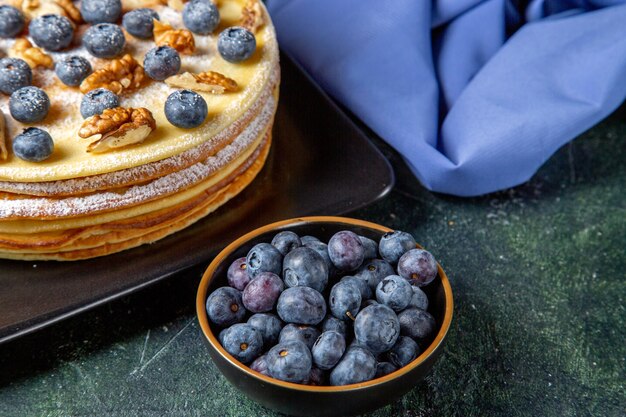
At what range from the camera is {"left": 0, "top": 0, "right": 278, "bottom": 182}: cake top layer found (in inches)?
49.9

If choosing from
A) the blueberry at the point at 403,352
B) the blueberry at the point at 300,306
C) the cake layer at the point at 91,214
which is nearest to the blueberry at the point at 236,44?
the cake layer at the point at 91,214

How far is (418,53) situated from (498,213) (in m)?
0.44

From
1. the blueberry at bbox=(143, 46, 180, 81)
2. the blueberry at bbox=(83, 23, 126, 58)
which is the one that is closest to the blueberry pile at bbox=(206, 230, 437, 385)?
the blueberry at bbox=(143, 46, 180, 81)

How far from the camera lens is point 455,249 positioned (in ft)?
5.11

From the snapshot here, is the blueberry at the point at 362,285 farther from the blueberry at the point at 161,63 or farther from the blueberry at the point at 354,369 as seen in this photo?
the blueberry at the point at 161,63

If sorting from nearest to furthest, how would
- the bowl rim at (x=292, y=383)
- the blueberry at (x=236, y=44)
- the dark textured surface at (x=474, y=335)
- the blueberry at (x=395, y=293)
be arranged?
the bowl rim at (x=292, y=383) < the blueberry at (x=395, y=293) < the dark textured surface at (x=474, y=335) < the blueberry at (x=236, y=44)

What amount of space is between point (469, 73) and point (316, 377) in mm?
1028

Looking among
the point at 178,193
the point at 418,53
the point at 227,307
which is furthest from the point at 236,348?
the point at 418,53

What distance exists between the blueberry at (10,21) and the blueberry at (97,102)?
306 mm

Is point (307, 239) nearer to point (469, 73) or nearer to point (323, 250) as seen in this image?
point (323, 250)

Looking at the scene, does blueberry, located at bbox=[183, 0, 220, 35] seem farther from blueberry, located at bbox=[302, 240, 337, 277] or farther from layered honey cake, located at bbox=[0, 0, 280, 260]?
blueberry, located at bbox=[302, 240, 337, 277]

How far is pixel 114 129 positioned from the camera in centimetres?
128

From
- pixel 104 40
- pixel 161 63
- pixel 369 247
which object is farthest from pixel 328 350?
pixel 104 40

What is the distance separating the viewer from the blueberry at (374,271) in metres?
1.18
